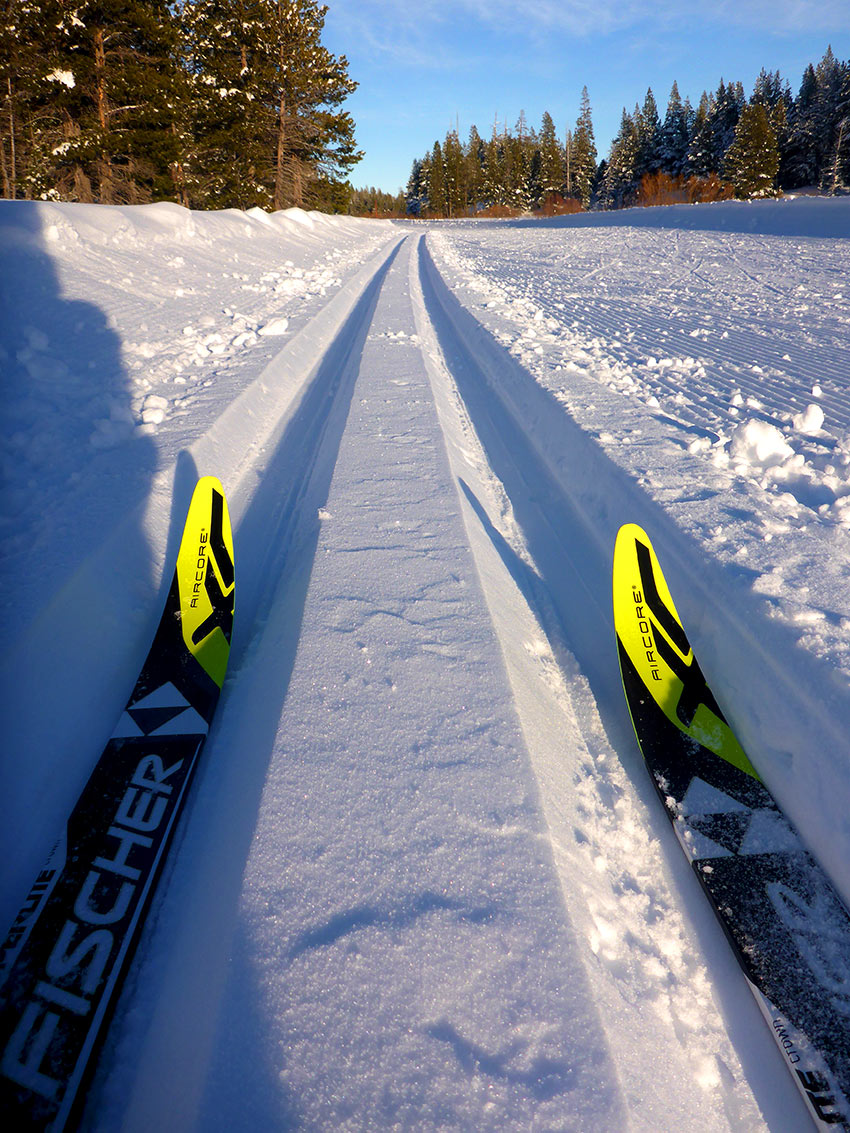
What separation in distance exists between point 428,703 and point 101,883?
1.22 m

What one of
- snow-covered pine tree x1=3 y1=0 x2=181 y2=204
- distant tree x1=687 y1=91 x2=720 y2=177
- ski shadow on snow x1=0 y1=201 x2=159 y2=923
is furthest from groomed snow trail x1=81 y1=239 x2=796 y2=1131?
distant tree x1=687 y1=91 x2=720 y2=177

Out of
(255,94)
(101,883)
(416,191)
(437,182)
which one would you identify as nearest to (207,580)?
(101,883)

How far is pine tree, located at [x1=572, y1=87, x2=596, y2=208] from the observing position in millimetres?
60344

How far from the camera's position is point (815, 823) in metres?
1.82

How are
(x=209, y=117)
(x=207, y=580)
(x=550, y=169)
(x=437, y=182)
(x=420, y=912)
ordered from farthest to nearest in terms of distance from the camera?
(x=437, y=182) < (x=550, y=169) < (x=209, y=117) < (x=207, y=580) < (x=420, y=912)

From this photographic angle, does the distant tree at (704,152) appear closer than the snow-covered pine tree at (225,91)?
No

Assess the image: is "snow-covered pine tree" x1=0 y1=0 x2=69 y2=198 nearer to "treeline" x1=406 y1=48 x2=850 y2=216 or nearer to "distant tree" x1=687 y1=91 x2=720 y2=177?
"treeline" x1=406 y1=48 x2=850 y2=216

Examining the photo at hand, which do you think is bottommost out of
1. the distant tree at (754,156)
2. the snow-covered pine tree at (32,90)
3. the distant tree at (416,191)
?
the snow-covered pine tree at (32,90)

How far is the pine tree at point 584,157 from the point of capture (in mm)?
60344

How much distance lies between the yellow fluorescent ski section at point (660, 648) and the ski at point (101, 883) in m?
1.93

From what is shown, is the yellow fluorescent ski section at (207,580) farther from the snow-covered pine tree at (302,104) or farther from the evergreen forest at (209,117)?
the snow-covered pine tree at (302,104)

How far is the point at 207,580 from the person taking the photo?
289 centimetres

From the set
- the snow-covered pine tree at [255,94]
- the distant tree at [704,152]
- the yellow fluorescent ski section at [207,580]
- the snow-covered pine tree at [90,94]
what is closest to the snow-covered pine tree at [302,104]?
the snow-covered pine tree at [255,94]

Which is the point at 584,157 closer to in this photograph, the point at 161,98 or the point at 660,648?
the point at 161,98
